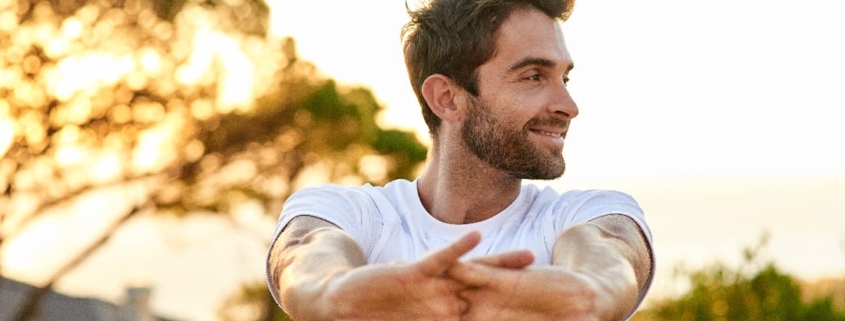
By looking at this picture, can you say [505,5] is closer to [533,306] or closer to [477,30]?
[477,30]

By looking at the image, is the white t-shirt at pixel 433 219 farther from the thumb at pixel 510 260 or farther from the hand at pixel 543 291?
the thumb at pixel 510 260

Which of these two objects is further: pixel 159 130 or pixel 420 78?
pixel 159 130

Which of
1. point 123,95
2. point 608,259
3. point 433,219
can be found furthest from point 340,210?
point 123,95

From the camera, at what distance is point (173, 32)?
754 inches

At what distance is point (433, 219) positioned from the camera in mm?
3654

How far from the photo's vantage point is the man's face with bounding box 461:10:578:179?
352 cm

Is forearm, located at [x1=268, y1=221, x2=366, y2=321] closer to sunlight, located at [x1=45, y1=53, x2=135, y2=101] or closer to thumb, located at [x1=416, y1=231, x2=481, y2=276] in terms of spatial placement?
thumb, located at [x1=416, y1=231, x2=481, y2=276]

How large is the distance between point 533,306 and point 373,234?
89 centimetres

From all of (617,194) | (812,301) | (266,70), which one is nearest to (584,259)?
(617,194)

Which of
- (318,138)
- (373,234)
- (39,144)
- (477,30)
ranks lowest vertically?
(39,144)

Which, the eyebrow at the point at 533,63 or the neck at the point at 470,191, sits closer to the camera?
the eyebrow at the point at 533,63

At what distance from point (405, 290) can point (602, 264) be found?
49 cm

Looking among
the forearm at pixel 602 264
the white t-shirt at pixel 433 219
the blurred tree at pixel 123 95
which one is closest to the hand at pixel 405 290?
the forearm at pixel 602 264

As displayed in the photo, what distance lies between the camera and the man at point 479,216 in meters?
2.81
